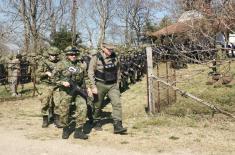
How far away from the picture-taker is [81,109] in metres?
9.08

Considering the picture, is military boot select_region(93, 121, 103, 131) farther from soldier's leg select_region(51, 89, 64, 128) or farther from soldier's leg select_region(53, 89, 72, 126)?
soldier's leg select_region(53, 89, 72, 126)

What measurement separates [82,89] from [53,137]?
3.47 ft

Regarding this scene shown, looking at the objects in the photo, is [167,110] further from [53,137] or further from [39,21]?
[39,21]

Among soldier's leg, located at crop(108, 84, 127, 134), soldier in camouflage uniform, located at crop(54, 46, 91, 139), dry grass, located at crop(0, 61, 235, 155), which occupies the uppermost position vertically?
soldier in camouflage uniform, located at crop(54, 46, 91, 139)

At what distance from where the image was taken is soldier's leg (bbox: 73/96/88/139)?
9062mm

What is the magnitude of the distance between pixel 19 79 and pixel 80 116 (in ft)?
35.6

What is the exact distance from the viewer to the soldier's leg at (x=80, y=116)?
29.7ft

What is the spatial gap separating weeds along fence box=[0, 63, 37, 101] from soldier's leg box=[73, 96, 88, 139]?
26.5ft

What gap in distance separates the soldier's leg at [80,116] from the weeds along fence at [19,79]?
8.08 meters

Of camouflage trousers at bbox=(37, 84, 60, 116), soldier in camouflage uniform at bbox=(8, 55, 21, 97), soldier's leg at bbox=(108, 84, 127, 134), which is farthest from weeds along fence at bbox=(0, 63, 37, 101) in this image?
soldier's leg at bbox=(108, 84, 127, 134)

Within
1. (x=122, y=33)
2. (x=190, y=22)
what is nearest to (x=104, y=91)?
(x=190, y=22)

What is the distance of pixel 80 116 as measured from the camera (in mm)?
9062

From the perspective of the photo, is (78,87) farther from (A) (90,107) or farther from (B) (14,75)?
(B) (14,75)

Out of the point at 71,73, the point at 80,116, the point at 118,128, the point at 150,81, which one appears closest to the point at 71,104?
the point at 80,116
